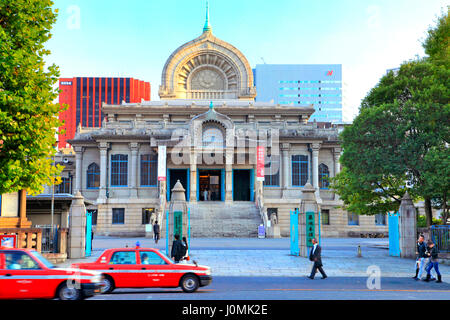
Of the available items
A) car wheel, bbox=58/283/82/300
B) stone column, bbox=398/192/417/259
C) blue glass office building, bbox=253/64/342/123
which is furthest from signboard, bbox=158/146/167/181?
blue glass office building, bbox=253/64/342/123

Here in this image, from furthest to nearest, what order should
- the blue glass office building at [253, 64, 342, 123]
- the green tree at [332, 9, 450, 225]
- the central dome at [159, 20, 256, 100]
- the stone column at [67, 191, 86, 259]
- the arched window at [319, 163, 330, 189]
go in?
the blue glass office building at [253, 64, 342, 123], the central dome at [159, 20, 256, 100], the arched window at [319, 163, 330, 189], the green tree at [332, 9, 450, 225], the stone column at [67, 191, 86, 259]

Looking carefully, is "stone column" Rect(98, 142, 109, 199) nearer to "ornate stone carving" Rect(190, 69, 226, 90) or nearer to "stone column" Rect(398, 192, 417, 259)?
"ornate stone carving" Rect(190, 69, 226, 90)

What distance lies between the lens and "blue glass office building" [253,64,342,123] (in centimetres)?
19012

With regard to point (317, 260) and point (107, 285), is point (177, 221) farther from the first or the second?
point (107, 285)

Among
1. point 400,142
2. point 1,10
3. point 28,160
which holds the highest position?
point 1,10

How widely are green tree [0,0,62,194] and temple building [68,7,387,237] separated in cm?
2530

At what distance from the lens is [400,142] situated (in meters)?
28.8

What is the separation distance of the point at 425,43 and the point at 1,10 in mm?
25346

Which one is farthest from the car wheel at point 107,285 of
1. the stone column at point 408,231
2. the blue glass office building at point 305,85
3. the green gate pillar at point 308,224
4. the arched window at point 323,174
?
the blue glass office building at point 305,85

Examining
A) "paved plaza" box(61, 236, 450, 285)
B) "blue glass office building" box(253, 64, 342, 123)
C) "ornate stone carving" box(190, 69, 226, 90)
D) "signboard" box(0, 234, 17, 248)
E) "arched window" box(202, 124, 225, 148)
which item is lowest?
"paved plaza" box(61, 236, 450, 285)

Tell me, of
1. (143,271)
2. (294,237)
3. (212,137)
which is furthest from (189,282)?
(212,137)

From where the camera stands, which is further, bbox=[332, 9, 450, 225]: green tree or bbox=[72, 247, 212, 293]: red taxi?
→ bbox=[332, 9, 450, 225]: green tree

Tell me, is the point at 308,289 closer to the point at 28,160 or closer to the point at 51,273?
the point at 51,273
